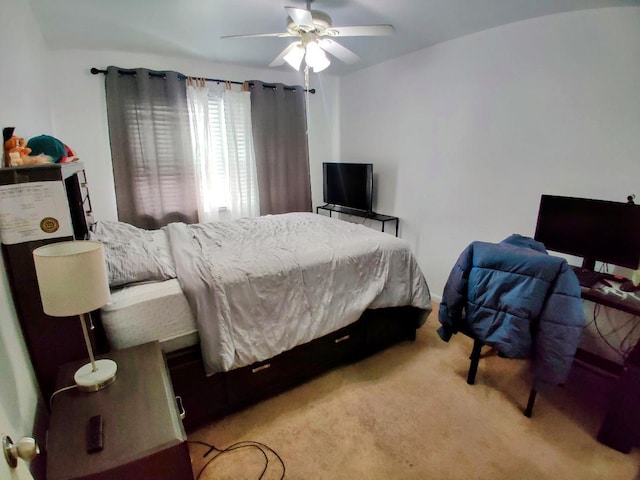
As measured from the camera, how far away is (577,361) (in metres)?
1.92

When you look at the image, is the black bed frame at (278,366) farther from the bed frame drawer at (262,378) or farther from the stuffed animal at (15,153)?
the stuffed animal at (15,153)

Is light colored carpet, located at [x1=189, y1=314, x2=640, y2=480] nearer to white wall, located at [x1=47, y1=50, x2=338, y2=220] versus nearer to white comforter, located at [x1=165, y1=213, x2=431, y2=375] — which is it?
white comforter, located at [x1=165, y1=213, x2=431, y2=375]

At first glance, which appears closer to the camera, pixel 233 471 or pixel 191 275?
pixel 233 471

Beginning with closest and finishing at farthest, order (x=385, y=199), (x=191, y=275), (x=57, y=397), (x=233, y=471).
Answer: (x=57, y=397), (x=233, y=471), (x=191, y=275), (x=385, y=199)

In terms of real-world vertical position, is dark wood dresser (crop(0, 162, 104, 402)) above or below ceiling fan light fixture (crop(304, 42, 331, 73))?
below

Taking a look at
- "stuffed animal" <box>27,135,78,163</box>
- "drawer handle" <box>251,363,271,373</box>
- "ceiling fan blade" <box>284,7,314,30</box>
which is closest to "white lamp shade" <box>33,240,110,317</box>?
"stuffed animal" <box>27,135,78,163</box>

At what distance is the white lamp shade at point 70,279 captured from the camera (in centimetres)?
100

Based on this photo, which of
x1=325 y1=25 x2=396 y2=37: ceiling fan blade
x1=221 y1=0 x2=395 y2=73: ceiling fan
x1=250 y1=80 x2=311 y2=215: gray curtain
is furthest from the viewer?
x1=250 y1=80 x2=311 y2=215: gray curtain

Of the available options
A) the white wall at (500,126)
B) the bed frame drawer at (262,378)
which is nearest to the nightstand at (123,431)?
the bed frame drawer at (262,378)

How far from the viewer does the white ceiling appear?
201 cm

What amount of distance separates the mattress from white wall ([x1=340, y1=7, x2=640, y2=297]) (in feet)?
8.06

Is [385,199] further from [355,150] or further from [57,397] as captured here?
[57,397]

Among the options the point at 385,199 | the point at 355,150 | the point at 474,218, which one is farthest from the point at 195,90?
the point at 474,218

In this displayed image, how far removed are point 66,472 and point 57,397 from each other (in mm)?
354
